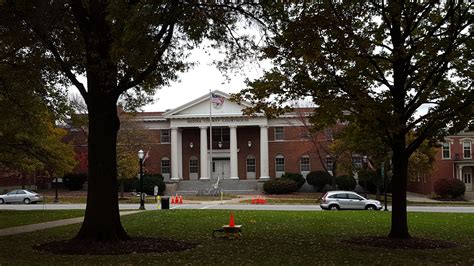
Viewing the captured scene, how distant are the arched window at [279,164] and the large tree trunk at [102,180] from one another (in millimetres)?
48655

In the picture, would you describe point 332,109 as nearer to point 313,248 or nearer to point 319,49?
point 319,49

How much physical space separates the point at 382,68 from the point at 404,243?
5066 mm

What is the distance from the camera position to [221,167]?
203ft

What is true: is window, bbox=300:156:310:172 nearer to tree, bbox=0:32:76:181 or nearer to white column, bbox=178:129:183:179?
white column, bbox=178:129:183:179

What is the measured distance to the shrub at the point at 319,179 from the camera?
55469 mm

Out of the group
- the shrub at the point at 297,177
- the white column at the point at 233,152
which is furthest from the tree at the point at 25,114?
the shrub at the point at 297,177

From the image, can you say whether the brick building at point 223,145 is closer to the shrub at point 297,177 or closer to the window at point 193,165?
the window at point 193,165

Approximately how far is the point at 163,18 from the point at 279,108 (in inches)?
191

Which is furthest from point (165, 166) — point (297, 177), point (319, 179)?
point (319, 179)

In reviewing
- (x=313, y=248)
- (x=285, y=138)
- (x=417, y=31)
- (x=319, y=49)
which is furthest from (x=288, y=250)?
(x=285, y=138)

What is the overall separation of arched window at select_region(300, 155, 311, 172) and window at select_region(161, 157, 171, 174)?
15.8 meters

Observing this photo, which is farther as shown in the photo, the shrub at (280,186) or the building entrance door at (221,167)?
the building entrance door at (221,167)

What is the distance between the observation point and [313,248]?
1243 cm

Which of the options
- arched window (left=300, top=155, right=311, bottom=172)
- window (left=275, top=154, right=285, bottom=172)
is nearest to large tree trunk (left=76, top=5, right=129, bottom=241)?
arched window (left=300, top=155, right=311, bottom=172)
